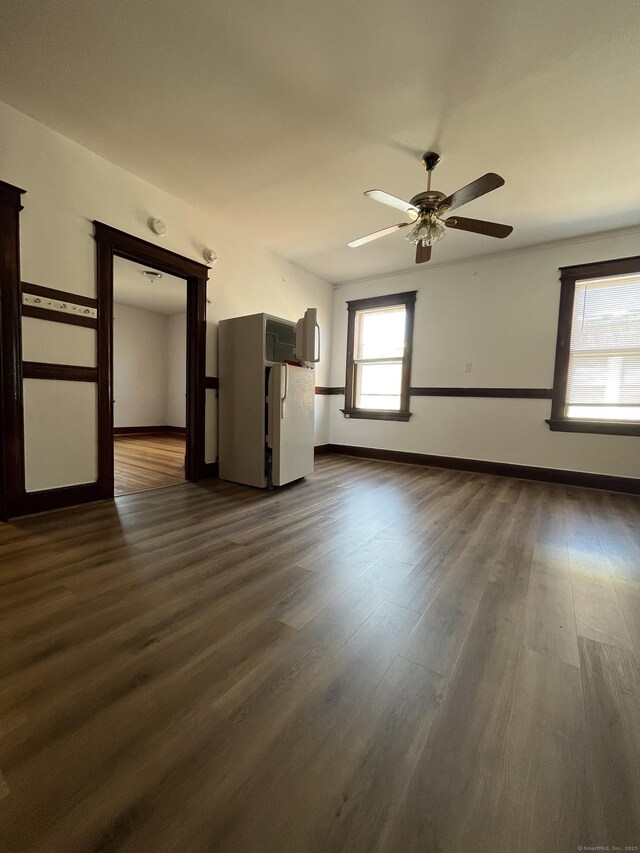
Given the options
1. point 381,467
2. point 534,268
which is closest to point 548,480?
point 381,467

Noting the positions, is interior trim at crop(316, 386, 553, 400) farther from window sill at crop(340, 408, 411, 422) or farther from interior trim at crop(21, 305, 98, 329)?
interior trim at crop(21, 305, 98, 329)

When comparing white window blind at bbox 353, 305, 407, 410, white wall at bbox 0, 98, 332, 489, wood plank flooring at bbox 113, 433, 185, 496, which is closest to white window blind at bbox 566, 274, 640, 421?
white window blind at bbox 353, 305, 407, 410

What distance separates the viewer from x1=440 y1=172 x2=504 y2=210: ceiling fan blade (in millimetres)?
1913

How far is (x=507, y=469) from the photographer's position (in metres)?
4.08

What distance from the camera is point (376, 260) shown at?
4.37 m

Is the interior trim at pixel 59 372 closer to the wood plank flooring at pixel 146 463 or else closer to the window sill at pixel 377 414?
the wood plank flooring at pixel 146 463

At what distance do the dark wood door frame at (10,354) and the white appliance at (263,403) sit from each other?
1617 mm

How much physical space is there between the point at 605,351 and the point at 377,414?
8.83 ft

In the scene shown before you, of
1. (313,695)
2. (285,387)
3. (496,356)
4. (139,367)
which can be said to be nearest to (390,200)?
(285,387)

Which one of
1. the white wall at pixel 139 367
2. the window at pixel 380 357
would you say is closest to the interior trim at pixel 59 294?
the window at pixel 380 357

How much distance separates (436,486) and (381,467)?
1062 mm

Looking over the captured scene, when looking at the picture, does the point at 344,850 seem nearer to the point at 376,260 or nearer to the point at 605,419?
the point at 605,419

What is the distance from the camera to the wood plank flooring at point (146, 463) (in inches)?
129

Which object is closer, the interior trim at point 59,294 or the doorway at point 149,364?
the interior trim at point 59,294
